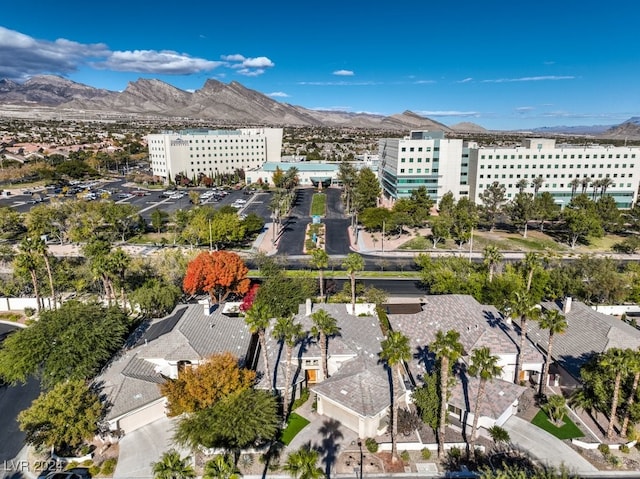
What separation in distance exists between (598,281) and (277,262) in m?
44.2

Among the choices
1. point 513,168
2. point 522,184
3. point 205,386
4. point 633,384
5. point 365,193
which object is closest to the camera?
point 205,386

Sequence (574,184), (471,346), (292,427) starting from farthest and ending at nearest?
1. (574,184)
2. (471,346)
3. (292,427)

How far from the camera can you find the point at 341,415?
34.0m

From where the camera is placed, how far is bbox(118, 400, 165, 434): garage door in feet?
108

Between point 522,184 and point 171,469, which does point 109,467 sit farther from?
point 522,184

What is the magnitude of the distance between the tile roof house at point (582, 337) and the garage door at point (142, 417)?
34908 millimetres

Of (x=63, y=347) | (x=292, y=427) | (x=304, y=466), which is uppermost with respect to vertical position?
(x=304, y=466)

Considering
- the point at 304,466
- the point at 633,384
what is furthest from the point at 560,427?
the point at 304,466

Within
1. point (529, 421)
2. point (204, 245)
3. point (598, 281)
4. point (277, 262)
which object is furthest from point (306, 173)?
point (529, 421)

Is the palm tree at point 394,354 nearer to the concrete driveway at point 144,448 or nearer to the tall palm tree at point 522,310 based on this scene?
the tall palm tree at point 522,310

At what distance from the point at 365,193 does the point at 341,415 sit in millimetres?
75810

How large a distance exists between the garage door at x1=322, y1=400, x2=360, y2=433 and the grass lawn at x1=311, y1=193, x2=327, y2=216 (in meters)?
77.2

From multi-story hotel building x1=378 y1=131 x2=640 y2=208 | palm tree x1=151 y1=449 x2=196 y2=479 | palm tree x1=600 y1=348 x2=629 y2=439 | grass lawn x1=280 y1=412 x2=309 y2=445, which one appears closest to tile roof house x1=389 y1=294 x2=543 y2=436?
palm tree x1=600 y1=348 x2=629 y2=439

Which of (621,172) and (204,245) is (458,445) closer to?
(204,245)
